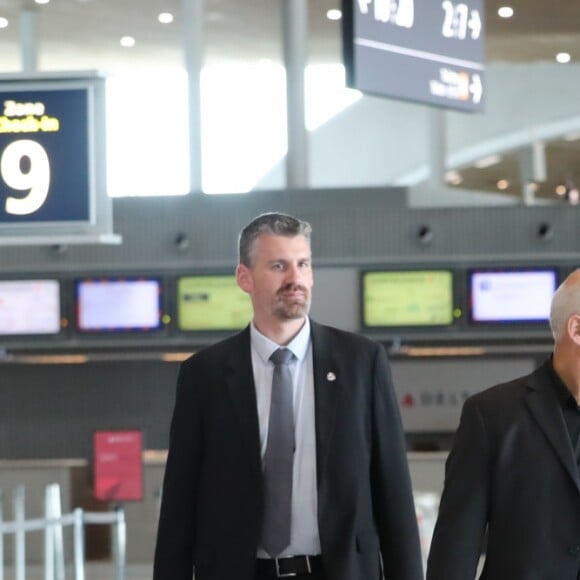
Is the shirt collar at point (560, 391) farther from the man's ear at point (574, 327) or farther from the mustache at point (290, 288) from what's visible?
the mustache at point (290, 288)

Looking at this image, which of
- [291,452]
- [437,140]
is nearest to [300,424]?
[291,452]

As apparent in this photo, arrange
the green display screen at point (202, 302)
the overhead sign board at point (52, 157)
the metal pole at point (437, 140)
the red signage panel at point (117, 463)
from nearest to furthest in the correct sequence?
the overhead sign board at point (52, 157) < the red signage panel at point (117, 463) < the green display screen at point (202, 302) < the metal pole at point (437, 140)

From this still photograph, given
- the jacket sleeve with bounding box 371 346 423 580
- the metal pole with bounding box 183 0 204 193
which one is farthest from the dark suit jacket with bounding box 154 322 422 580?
the metal pole with bounding box 183 0 204 193

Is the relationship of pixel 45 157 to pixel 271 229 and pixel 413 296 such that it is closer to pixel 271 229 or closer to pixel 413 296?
pixel 271 229

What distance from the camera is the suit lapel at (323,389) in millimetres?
3553

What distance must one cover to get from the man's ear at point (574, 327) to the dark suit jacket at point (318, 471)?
828 mm

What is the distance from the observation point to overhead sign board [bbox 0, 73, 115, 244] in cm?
597

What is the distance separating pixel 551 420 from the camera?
2.93 m

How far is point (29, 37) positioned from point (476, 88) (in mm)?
7170

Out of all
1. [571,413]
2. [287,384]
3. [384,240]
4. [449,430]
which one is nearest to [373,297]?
[384,240]

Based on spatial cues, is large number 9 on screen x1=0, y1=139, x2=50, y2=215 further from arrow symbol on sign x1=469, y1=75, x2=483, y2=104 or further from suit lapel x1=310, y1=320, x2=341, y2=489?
arrow symbol on sign x1=469, y1=75, x2=483, y2=104

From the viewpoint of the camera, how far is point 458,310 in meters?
10.6

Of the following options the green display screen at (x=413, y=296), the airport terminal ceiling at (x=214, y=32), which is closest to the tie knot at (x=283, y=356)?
the green display screen at (x=413, y=296)

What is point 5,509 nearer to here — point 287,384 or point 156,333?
point 156,333
